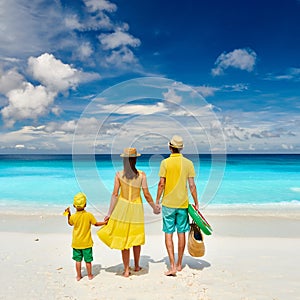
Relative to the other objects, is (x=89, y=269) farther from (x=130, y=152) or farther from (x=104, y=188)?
(x=104, y=188)

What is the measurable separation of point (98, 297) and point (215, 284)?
1491 millimetres

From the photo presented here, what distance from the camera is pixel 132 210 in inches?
167

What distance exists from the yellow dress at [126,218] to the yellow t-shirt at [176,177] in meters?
0.39

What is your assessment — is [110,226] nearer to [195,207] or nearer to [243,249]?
[195,207]

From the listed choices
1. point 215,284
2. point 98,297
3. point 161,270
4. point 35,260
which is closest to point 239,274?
point 215,284

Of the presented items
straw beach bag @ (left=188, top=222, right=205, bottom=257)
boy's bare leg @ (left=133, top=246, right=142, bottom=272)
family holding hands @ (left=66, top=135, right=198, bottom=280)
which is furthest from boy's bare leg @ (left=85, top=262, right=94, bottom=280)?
straw beach bag @ (left=188, top=222, right=205, bottom=257)

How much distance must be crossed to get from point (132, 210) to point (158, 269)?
3.61 feet

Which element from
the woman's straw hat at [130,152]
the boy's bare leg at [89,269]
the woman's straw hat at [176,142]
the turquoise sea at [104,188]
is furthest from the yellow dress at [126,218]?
the woman's straw hat at [176,142]

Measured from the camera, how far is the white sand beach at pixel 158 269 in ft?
12.8

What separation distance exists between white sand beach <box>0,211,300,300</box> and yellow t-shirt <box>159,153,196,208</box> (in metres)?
1.01

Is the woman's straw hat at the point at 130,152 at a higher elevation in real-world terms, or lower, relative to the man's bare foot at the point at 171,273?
higher

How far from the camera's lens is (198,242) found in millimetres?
4508

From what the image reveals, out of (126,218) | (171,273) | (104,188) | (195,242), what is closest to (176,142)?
(126,218)

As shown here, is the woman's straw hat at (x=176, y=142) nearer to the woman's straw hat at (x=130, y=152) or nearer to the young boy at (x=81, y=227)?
the woman's straw hat at (x=130, y=152)
